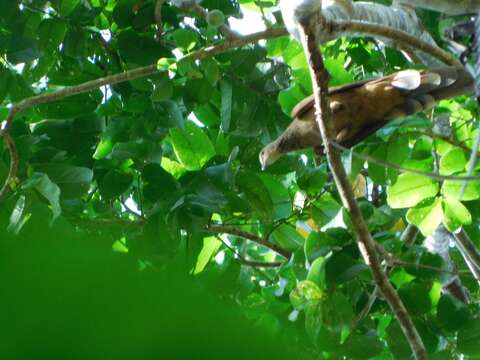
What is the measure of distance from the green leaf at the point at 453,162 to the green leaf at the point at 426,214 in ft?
0.40

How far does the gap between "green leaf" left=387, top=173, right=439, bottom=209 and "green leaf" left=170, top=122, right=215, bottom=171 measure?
607mm

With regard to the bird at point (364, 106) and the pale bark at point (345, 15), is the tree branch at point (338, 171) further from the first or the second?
the bird at point (364, 106)

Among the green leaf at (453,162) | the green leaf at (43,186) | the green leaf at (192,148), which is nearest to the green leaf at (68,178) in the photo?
the green leaf at (43,186)

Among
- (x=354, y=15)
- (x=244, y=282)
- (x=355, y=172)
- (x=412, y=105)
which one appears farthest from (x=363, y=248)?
(x=244, y=282)

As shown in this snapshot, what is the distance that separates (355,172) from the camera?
85.7 inches

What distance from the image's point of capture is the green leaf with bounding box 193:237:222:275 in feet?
8.40

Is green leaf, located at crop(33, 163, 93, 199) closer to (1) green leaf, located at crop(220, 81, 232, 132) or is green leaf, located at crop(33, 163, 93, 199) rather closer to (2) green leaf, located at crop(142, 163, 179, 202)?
(2) green leaf, located at crop(142, 163, 179, 202)

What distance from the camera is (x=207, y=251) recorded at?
8.61 feet

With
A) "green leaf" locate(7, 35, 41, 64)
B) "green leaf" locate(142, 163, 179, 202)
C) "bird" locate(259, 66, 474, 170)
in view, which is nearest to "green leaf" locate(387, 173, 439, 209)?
"bird" locate(259, 66, 474, 170)

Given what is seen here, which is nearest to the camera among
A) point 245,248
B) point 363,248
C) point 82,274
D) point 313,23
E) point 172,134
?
point 82,274

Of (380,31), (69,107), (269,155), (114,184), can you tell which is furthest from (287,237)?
(380,31)

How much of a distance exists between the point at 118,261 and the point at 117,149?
7.29ft

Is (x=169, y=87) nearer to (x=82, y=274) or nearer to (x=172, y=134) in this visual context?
(x=172, y=134)

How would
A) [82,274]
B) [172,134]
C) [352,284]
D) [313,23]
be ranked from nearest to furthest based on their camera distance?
[82,274] < [313,23] < [352,284] < [172,134]
